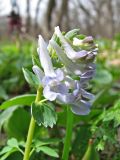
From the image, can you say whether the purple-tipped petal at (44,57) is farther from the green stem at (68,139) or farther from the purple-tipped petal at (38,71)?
the green stem at (68,139)

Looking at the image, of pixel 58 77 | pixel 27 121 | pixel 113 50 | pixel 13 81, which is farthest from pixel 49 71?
pixel 113 50

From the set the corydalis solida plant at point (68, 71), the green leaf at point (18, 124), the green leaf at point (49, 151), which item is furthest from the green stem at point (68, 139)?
the green leaf at point (18, 124)

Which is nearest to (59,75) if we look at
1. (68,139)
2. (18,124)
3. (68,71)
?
(68,71)

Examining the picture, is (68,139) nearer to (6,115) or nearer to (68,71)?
(68,71)

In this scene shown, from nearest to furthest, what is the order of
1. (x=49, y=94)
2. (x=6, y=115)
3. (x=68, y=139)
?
(x=49, y=94) → (x=68, y=139) → (x=6, y=115)

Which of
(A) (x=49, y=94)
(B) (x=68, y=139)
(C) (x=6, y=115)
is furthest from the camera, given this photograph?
(C) (x=6, y=115)

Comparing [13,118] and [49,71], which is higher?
[49,71]

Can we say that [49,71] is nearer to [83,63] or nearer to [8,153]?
[83,63]

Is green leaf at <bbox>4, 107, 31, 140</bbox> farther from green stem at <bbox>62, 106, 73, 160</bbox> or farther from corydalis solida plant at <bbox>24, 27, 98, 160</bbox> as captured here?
corydalis solida plant at <bbox>24, 27, 98, 160</bbox>

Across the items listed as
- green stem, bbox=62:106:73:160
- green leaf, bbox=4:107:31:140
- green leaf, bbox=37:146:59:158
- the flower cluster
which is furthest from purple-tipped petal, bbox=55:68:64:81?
green leaf, bbox=4:107:31:140
